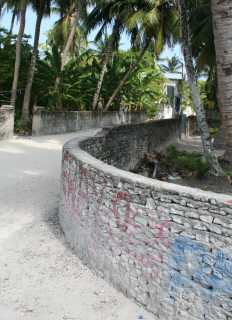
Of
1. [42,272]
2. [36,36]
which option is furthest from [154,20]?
[42,272]

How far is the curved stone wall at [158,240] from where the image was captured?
15.6 feet

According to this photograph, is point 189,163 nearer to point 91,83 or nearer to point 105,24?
point 105,24

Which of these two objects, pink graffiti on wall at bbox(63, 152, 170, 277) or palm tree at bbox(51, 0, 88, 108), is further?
palm tree at bbox(51, 0, 88, 108)

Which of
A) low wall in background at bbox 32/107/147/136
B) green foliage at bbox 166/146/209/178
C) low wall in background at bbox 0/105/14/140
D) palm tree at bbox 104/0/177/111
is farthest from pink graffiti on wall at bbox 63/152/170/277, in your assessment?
palm tree at bbox 104/0/177/111

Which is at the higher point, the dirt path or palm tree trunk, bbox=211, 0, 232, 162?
palm tree trunk, bbox=211, 0, 232, 162

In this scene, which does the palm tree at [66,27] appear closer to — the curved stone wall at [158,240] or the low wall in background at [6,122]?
the low wall in background at [6,122]

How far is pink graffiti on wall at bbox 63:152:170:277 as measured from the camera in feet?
17.8

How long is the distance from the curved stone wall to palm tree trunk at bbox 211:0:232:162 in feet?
11.7

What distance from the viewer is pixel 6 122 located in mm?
19359

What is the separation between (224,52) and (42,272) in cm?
562

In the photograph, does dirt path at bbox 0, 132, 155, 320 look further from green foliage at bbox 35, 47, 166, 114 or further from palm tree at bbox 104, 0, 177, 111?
palm tree at bbox 104, 0, 177, 111

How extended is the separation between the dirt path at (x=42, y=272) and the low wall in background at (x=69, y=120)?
33.7 ft

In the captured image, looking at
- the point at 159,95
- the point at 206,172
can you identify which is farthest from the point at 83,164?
the point at 159,95

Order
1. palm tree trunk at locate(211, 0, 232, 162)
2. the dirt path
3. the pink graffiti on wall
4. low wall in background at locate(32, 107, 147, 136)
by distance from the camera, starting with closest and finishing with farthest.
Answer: the pink graffiti on wall < the dirt path < palm tree trunk at locate(211, 0, 232, 162) < low wall in background at locate(32, 107, 147, 136)
